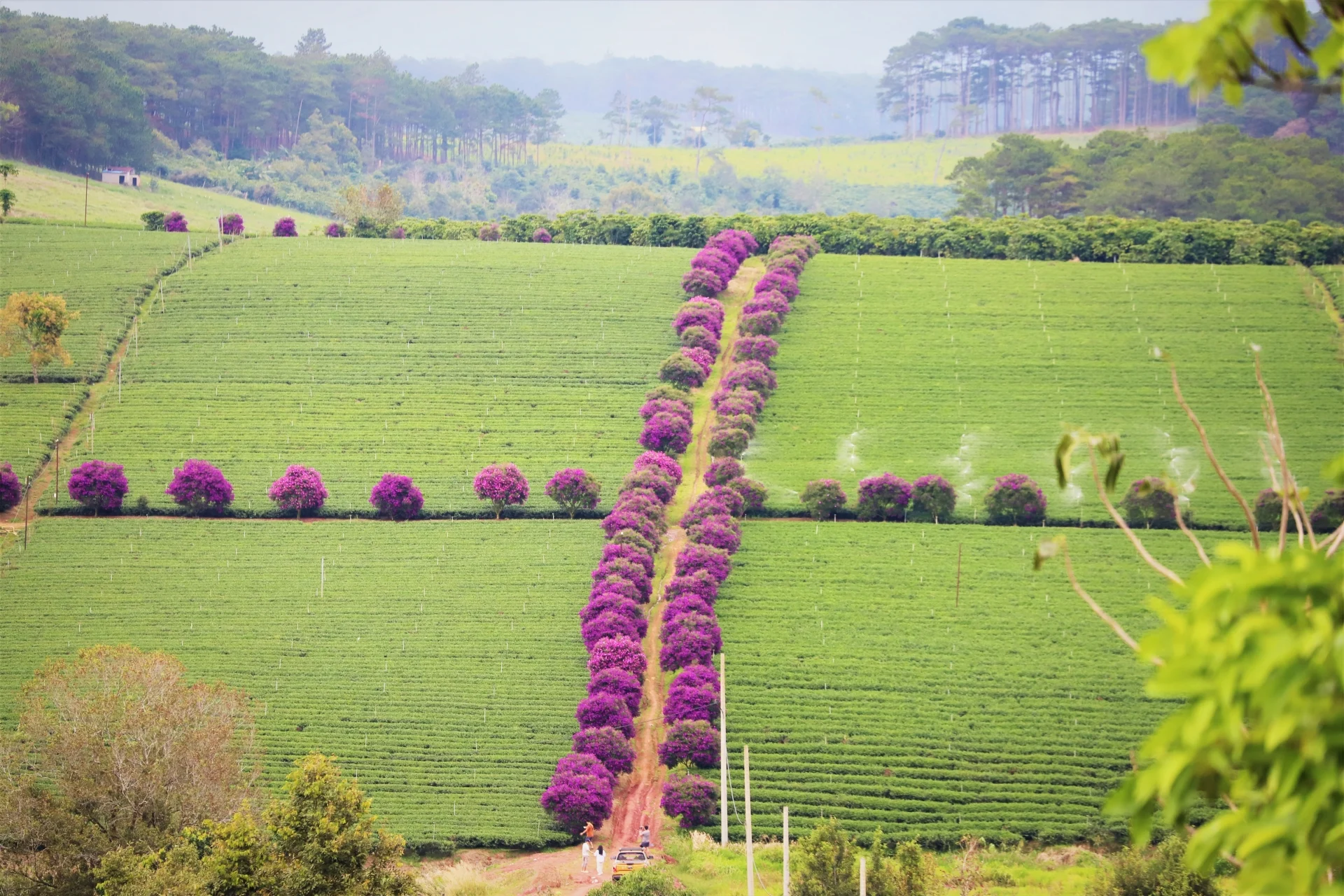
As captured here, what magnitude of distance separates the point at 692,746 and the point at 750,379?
29494 mm

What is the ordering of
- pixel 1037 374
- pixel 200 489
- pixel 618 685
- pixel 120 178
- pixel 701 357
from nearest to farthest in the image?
pixel 618 685
pixel 200 489
pixel 701 357
pixel 1037 374
pixel 120 178

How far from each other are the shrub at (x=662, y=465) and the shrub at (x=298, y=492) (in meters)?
14.6

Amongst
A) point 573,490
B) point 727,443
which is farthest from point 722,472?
point 573,490

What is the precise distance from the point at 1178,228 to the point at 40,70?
370 feet

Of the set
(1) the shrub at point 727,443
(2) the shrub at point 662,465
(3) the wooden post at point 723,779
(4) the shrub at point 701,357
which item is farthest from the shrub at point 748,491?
(3) the wooden post at point 723,779

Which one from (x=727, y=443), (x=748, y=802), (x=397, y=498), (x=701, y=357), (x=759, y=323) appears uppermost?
(x=759, y=323)

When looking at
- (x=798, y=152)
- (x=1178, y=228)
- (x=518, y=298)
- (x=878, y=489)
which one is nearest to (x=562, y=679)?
(x=878, y=489)

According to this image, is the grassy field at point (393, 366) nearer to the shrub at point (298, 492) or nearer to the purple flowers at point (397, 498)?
the purple flowers at point (397, 498)

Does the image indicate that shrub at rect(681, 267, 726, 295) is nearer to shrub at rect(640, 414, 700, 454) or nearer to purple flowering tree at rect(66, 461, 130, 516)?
shrub at rect(640, 414, 700, 454)

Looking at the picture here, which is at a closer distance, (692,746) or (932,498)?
(692,746)

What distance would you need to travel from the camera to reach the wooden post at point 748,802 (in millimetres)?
Result: 30766

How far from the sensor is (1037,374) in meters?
71.1

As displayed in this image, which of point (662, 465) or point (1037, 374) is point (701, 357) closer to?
point (662, 465)

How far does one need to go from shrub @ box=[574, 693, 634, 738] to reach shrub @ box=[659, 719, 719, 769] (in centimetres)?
167
